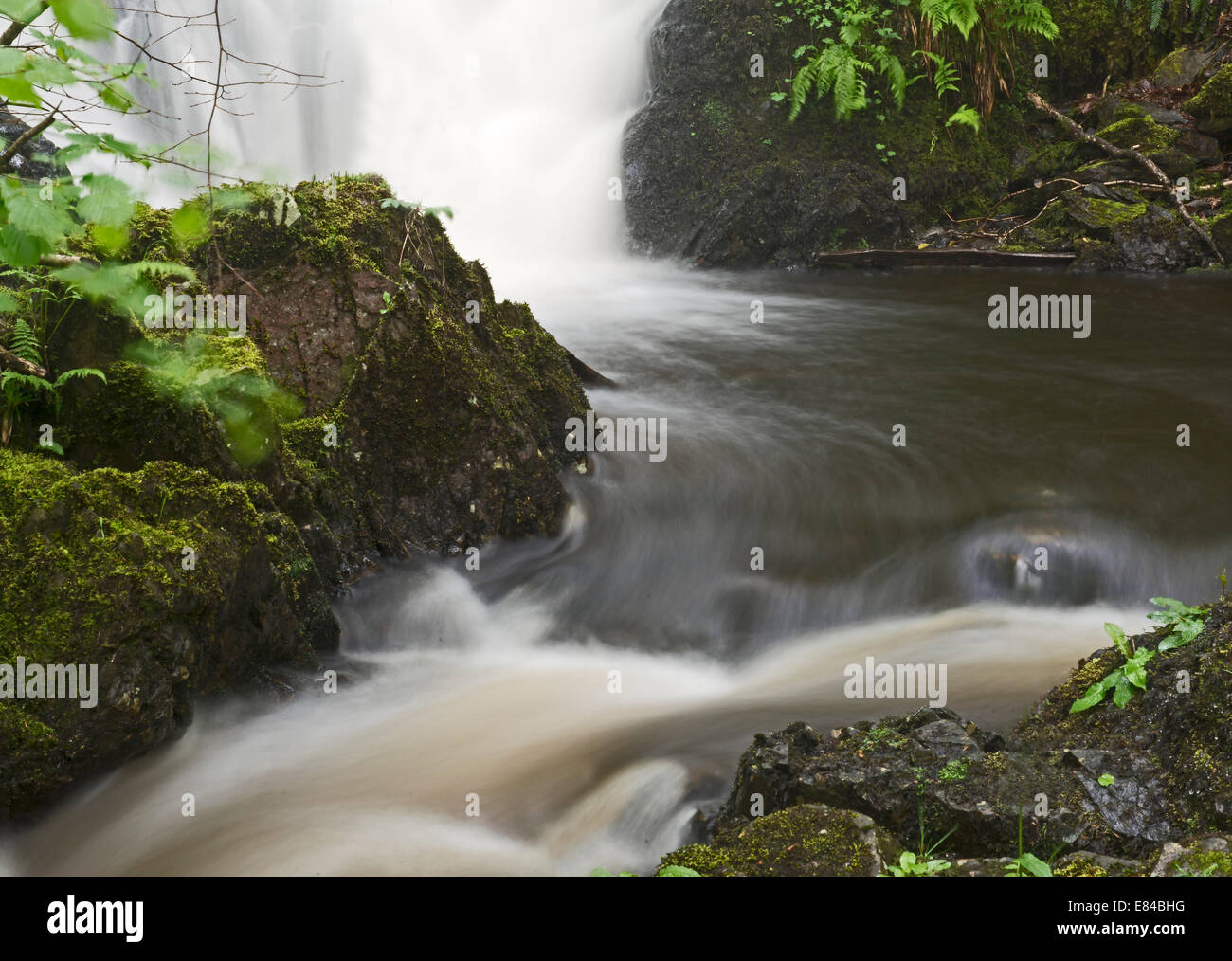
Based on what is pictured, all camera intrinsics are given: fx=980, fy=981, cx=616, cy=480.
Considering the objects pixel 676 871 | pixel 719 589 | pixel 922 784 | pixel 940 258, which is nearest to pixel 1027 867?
pixel 922 784

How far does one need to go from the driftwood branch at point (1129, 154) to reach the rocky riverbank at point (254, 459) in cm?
897

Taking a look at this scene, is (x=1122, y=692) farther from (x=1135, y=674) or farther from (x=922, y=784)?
(x=922, y=784)

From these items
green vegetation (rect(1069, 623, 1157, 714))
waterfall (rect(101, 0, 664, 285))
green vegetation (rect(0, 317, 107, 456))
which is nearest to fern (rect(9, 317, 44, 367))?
green vegetation (rect(0, 317, 107, 456))

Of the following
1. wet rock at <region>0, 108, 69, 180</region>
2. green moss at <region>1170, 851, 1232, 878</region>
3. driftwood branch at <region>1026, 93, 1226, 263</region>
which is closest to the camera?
green moss at <region>1170, 851, 1232, 878</region>

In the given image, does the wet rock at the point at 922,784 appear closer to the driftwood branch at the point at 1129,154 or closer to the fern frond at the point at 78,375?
the fern frond at the point at 78,375

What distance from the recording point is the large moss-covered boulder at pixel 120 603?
3428 mm

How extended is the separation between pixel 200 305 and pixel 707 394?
4.16 m

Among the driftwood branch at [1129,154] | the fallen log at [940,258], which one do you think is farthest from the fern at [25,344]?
the driftwood branch at [1129,154]

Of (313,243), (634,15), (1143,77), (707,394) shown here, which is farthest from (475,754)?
(1143,77)

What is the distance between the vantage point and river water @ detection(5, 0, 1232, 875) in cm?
379

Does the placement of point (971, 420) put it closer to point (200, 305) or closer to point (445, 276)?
point (445, 276)

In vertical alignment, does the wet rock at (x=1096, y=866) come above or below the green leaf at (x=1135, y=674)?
below

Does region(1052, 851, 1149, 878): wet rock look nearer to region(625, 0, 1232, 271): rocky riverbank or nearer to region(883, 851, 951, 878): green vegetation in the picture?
region(883, 851, 951, 878): green vegetation

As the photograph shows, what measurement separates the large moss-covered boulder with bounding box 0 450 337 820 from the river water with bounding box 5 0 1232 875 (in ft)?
0.59
